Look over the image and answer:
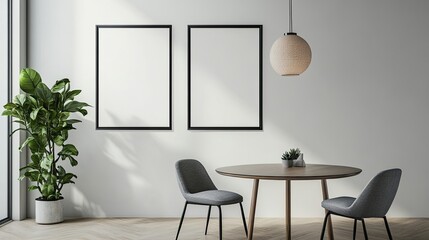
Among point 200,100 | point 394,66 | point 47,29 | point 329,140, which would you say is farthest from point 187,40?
point 394,66

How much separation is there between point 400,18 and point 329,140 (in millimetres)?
1634

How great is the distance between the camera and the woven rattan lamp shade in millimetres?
4324

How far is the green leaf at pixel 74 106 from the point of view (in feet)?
17.7

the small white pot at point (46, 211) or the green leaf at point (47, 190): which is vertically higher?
the green leaf at point (47, 190)

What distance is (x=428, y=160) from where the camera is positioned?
5836mm

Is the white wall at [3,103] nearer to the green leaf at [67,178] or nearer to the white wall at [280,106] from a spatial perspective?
the white wall at [280,106]

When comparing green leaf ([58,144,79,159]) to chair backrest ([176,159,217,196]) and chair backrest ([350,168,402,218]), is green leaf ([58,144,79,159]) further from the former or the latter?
chair backrest ([350,168,402,218])

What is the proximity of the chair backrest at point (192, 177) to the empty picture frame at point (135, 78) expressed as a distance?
3.50ft

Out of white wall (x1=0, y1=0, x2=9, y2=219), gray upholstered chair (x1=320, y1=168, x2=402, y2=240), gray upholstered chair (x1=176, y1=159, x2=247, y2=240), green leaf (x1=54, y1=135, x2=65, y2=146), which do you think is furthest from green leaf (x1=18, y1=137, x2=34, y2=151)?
gray upholstered chair (x1=320, y1=168, x2=402, y2=240)

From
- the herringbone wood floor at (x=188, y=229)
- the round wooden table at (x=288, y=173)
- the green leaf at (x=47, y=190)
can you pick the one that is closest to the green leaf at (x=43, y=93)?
the green leaf at (x=47, y=190)

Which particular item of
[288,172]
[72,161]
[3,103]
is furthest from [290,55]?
[3,103]

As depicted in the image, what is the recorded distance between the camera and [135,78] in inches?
231

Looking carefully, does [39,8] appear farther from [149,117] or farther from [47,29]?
[149,117]

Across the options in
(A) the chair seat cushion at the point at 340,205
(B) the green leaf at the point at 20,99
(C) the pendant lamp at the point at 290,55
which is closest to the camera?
(A) the chair seat cushion at the point at 340,205
